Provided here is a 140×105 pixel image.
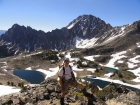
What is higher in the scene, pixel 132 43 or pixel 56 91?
pixel 132 43

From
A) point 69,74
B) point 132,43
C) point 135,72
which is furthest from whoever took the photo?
point 132,43

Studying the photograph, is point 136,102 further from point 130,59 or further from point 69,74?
point 130,59

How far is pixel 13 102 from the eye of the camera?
707 inches

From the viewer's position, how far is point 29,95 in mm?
19125

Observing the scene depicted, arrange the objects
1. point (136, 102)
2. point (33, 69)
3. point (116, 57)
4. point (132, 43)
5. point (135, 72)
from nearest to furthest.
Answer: point (136, 102)
point (135, 72)
point (33, 69)
point (116, 57)
point (132, 43)

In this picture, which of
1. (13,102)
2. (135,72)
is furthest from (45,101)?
(135,72)

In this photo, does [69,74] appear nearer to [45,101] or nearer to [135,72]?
[45,101]

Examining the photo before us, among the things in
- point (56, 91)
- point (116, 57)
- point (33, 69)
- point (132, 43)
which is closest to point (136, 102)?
point (56, 91)

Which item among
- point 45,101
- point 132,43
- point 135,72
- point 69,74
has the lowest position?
point 135,72

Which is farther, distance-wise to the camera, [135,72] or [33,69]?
[33,69]

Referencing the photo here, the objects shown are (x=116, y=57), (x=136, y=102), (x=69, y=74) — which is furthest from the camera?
(x=116, y=57)

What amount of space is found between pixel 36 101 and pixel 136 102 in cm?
1048

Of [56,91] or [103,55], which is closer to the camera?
[56,91]

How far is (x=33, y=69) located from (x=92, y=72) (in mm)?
55104
